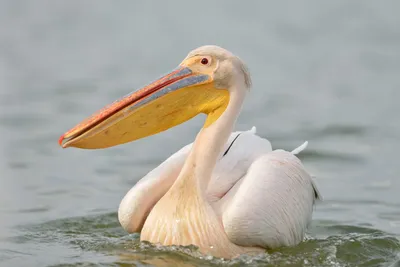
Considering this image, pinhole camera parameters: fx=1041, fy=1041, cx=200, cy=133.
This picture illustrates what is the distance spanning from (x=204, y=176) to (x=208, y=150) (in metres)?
0.16

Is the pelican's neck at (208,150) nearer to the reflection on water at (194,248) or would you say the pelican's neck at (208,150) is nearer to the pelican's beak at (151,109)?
the pelican's beak at (151,109)

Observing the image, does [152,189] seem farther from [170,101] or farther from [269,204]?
[269,204]

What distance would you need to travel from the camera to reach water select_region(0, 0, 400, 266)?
7.09 m

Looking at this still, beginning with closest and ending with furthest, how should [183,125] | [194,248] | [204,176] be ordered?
[194,248], [204,176], [183,125]

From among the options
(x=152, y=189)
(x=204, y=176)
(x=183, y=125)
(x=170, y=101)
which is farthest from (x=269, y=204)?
(x=183, y=125)

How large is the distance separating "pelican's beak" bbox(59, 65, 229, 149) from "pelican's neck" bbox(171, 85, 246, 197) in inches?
3.7

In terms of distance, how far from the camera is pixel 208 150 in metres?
6.41

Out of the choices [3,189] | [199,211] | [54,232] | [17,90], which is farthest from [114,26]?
[199,211]

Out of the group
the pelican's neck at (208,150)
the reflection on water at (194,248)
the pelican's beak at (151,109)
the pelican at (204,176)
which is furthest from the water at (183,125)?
the pelican's beak at (151,109)

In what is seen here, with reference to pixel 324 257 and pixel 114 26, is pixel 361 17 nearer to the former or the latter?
pixel 114 26

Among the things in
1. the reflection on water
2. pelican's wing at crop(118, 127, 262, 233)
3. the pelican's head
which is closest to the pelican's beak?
the pelican's head

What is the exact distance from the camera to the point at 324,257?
21.9ft

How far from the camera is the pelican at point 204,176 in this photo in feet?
20.4

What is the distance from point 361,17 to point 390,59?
7.68 ft
